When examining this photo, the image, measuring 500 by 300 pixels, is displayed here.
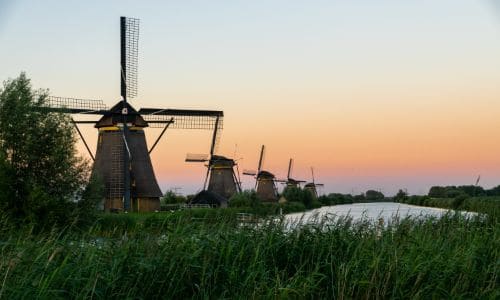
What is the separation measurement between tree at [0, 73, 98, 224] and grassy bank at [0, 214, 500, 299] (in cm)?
→ 1329

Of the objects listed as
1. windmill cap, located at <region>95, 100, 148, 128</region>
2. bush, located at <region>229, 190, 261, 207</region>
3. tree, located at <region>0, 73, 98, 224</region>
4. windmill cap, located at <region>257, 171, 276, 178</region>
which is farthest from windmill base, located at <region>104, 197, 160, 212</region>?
windmill cap, located at <region>257, 171, 276, 178</region>

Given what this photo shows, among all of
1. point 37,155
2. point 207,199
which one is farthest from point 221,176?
point 37,155

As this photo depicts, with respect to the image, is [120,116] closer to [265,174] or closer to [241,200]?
[241,200]

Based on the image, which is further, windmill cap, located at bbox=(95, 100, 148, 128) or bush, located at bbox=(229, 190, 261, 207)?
bush, located at bbox=(229, 190, 261, 207)

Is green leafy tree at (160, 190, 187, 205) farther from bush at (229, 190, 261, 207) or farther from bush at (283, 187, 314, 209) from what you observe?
bush at (283, 187, 314, 209)

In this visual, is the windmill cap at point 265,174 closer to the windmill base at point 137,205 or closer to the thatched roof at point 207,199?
the thatched roof at point 207,199

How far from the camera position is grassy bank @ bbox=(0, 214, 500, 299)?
20.4 ft

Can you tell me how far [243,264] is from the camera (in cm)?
717

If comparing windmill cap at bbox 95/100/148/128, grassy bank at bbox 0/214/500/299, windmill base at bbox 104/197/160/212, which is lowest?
grassy bank at bbox 0/214/500/299

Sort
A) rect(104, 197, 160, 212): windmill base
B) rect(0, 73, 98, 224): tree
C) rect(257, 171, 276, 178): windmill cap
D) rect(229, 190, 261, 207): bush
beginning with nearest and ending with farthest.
→ 1. rect(0, 73, 98, 224): tree
2. rect(104, 197, 160, 212): windmill base
3. rect(229, 190, 261, 207): bush
4. rect(257, 171, 276, 178): windmill cap

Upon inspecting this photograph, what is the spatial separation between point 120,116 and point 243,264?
2435 centimetres

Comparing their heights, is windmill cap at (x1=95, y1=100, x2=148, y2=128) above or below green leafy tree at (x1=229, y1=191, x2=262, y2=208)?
above

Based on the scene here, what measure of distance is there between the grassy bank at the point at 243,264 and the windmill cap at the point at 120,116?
2271 centimetres

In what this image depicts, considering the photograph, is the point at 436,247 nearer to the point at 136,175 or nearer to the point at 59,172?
the point at 59,172
